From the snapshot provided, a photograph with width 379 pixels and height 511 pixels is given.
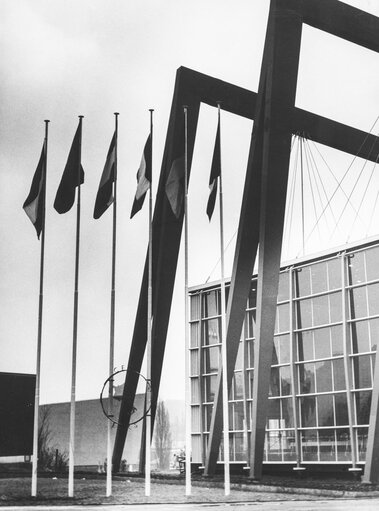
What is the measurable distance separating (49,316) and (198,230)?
10944 mm

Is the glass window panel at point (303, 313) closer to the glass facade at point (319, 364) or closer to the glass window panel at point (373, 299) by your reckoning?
the glass facade at point (319, 364)

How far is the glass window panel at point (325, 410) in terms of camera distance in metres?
29.9

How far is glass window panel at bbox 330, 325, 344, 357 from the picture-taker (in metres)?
29.8

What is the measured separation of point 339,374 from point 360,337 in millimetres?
1932

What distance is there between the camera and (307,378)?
31250 mm

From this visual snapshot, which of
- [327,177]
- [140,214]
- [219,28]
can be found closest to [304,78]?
[327,177]

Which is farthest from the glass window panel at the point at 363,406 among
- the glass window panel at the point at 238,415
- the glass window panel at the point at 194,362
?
the glass window panel at the point at 194,362

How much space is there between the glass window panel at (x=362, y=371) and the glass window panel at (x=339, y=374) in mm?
644

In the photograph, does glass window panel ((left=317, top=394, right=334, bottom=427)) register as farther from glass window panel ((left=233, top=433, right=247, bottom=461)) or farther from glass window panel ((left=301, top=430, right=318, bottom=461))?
glass window panel ((left=233, top=433, right=247, bottom=461))

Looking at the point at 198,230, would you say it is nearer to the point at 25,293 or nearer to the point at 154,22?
the point at 25,293

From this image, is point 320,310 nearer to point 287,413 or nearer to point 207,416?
point 287,413

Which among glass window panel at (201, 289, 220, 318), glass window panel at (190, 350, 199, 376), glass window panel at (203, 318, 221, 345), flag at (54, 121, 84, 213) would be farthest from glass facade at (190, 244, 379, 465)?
flag at (54, 121, 84, 213)

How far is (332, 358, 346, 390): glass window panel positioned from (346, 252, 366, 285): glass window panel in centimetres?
344

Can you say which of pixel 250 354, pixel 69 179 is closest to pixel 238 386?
pixel 250 354
